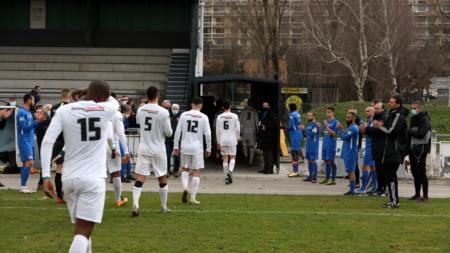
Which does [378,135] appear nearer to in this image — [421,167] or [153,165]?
[421,167]

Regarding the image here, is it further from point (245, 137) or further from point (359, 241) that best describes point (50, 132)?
point (245, 137)

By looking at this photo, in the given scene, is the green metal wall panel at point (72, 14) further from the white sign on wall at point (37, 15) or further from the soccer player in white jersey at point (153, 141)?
the soccer player in white jersey at point (153, 141)

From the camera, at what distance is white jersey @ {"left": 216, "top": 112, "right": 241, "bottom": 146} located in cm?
1358

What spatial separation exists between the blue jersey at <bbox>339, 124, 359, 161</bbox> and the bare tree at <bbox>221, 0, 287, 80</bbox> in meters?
23.5

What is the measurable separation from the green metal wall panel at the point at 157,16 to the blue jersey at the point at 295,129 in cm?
1729

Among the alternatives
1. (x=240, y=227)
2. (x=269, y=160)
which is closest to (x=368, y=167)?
(x=269, y=160)

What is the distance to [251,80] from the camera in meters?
15.9

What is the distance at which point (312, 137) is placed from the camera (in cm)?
1394

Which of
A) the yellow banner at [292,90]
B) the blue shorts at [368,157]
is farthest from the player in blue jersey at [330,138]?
the yellow banner at [292,90]

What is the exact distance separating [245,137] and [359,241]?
1040 centimetres

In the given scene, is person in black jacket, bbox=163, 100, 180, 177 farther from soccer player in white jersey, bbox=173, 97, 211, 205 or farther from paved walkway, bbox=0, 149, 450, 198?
soccer player in white jersey, bbox=173, 97, 211, 205

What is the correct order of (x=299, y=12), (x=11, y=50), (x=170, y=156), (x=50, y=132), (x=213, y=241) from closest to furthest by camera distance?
(x=50, y=132) < (x=213, y=241) < (x=170, y=156) < (x=11, y=50) < (x=299, y=12)

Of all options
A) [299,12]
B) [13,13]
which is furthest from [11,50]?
[299,12]

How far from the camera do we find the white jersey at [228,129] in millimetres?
13584
